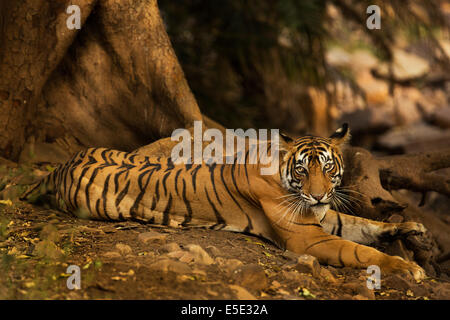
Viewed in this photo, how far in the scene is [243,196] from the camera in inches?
149

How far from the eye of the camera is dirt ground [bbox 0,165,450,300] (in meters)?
2.64

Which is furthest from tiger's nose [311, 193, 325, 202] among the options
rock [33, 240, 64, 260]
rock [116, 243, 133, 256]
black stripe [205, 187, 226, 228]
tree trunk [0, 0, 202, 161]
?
tree trunk [0, 0, 202, 161]

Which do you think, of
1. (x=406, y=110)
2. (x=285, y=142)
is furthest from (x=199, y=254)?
(x=406, y=110)

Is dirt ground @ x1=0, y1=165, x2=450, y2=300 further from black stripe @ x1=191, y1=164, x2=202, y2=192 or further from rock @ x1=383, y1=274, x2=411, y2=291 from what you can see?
black stripe @ x1=191, y1=164, x2=202, y2=192

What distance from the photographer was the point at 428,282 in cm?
320

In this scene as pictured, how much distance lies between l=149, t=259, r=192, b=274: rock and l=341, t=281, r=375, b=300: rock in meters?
0.92

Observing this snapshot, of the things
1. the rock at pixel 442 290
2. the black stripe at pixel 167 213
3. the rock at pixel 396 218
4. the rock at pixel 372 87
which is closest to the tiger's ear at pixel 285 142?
the black stripe at pixel 167 213

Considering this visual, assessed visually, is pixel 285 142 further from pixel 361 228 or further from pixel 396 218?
pixel 396 218
